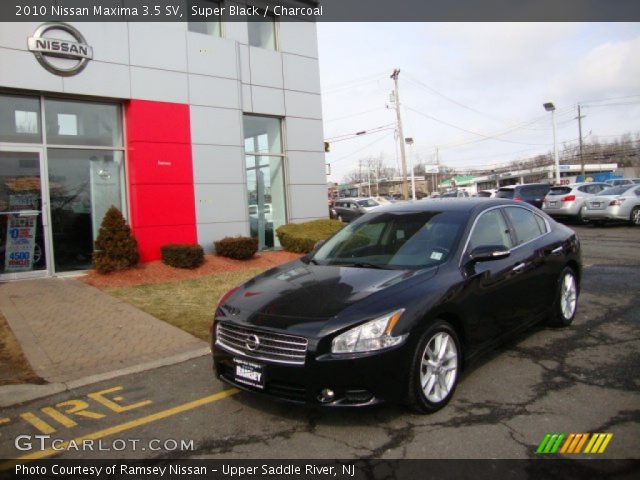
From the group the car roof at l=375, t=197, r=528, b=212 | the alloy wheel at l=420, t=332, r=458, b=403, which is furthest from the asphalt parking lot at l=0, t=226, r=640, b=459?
the car roof at l=375, t=197, r=528, b=212

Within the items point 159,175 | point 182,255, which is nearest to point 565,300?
point 182,255

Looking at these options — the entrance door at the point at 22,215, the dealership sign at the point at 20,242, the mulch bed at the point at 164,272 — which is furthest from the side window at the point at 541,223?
the dealership sign at the point at 20,242

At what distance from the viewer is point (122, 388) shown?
4.73 meters

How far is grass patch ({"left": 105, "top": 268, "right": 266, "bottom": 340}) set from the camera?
274 inches

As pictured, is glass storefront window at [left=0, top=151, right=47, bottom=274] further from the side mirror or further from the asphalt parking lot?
the side mirror

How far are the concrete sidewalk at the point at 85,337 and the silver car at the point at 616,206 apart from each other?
16279mm

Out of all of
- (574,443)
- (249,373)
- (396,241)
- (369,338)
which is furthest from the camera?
(396,241)

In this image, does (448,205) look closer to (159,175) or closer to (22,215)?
(159,175)

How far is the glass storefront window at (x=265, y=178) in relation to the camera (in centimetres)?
1390

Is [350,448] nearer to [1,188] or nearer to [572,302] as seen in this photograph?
[572,302]

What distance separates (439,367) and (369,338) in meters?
0.75

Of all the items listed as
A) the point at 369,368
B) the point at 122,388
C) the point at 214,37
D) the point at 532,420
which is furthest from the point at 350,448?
the point at 214,37

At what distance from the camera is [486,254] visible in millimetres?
4309

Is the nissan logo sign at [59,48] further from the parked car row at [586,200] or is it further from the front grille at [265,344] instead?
the parked car row at [586,200]
